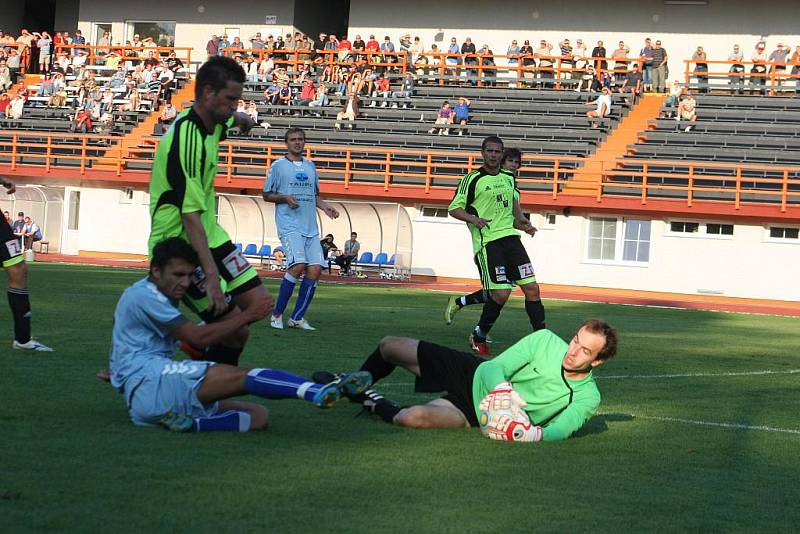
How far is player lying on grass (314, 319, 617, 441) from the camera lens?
690cm

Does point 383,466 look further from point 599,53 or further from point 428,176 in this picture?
point 599,53

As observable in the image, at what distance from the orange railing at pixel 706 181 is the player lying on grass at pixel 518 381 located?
945 inches

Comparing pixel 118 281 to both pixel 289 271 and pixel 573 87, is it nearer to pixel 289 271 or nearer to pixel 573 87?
pixel 289 271

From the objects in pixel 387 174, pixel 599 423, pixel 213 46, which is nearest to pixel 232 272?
pixel 599 423

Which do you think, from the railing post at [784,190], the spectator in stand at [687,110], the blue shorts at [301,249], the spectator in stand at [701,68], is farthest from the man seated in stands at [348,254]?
the blue shorts at [301,249]

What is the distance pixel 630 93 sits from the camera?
3747cm

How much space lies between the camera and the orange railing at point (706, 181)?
30.3 meters

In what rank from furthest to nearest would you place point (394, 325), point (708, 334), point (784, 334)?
1. point (784, 334)
2. point (708, 334)
3. point (394, 325)

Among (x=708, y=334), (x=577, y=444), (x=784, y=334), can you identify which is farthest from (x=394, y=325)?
(x=577, y=444)

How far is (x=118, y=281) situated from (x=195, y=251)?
52.0 ft

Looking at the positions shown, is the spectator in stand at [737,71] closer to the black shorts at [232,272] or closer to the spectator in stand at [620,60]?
the spectator in stand at [620,60]

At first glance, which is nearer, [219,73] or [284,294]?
[219,73]

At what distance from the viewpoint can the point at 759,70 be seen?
1489 inches

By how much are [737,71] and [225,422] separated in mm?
34029
